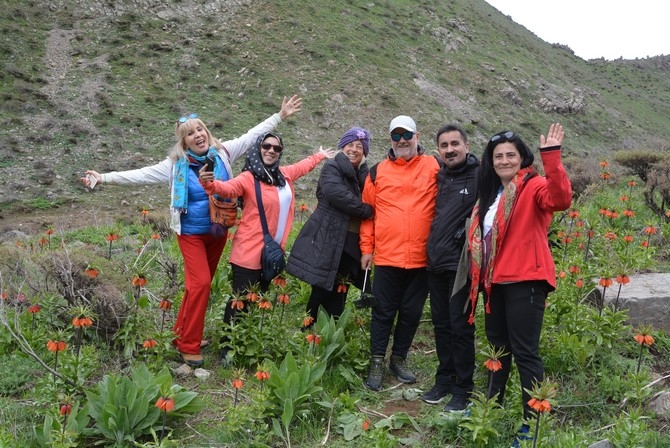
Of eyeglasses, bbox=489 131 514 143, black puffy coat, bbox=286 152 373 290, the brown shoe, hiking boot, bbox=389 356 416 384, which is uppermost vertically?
eyeglasses, bbox=489 131 514 143

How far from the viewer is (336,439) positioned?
3.82 metres

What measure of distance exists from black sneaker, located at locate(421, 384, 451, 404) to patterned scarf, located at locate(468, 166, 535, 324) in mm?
754

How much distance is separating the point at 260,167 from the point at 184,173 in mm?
641

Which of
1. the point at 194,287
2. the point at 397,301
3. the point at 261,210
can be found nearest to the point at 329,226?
the point at 261,210

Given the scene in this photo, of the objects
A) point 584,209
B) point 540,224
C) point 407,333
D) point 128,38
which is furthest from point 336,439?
point 128,38

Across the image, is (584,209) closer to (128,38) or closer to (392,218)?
(392,218)

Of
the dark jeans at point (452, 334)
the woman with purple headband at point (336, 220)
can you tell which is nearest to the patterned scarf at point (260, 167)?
the woman with purple headband at point (336, 220)

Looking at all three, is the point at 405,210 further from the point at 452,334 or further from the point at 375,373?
the point at 375,373

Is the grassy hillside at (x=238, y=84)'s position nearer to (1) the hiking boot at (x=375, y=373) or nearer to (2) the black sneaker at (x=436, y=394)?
(1) the hiking boot at (x=375, y=373)

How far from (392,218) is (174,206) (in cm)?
183

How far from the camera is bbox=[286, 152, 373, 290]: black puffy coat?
15.1 ft

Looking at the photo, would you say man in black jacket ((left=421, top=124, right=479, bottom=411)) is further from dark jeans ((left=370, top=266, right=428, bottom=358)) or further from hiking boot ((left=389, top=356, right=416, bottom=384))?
hiking boot ((left=389, top=356, right=416, bottom=384))

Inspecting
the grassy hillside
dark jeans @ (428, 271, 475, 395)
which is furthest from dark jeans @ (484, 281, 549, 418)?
the grassy hillside

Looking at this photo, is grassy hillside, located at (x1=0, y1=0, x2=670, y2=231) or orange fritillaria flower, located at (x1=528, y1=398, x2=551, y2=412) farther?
grassy hillside, located at (x1=0, y1=0, x2=670, y2=231)
